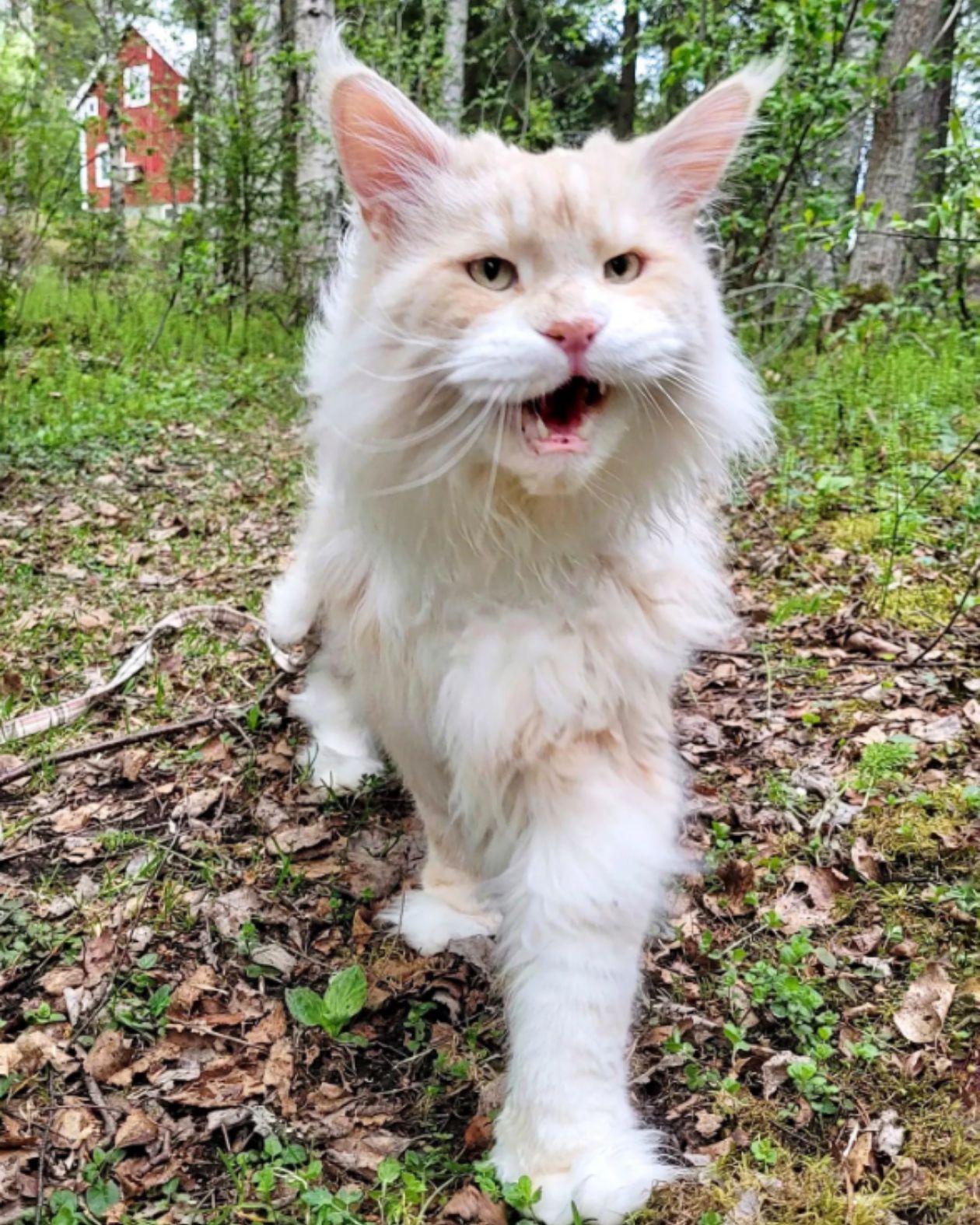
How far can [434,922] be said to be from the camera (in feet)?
7.49

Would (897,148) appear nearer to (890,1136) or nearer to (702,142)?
(702,142)

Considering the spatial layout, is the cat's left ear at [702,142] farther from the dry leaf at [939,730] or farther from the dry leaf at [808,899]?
the dry leaf at [939,730]

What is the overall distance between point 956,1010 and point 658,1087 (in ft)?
2.05

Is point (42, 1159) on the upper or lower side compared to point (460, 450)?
lower

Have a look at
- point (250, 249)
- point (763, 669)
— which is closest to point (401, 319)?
point (763, 669)

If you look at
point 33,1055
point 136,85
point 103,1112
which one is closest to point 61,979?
point 33,1055

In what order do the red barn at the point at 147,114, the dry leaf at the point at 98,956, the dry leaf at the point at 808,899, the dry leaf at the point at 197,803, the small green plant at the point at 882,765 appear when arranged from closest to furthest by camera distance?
the dry leaf at the point at 98,956 → the dry leaf at the point at 808,899 → the small green plant at the point at 882,765 → the dry leaf at the point at 197,803 → the red barn at the point at 147,114

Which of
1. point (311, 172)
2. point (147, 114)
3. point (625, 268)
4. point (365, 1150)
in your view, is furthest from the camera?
point (147, 114)

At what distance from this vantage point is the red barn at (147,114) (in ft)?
28.0

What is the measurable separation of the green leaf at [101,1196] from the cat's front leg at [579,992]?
25.9 inches

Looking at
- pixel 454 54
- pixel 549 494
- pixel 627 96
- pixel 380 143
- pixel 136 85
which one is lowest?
pixel 549 494

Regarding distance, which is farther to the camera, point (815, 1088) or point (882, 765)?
point (882, 765)

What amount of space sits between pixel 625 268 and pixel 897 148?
235 inches

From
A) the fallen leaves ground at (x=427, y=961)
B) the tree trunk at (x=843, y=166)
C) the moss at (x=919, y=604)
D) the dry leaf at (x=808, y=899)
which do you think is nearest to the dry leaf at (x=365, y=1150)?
the fallen leaves ground at (x=427, y=961)
